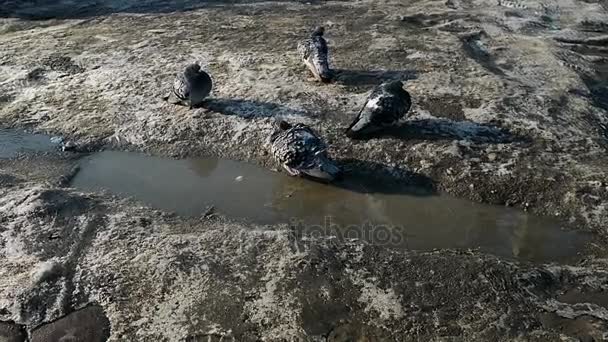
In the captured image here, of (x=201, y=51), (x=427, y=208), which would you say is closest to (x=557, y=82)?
(x=427, y=208)

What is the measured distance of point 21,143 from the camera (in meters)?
6.17

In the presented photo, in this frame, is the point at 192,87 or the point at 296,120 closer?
the point at 296,120

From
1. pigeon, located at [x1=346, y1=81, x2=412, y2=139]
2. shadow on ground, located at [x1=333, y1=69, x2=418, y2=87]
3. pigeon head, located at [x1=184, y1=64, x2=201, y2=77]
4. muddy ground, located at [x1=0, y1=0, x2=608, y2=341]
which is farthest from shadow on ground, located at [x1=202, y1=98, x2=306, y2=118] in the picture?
shadow on ground, located at [x1=333, y1=69, x2=418, y2=87]

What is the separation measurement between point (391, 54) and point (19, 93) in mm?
4583

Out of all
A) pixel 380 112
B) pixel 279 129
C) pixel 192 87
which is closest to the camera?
pixel 279 129

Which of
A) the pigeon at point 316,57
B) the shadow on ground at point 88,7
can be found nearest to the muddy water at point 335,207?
the pigeon at point 316,57

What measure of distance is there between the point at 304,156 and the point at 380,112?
3.30 feet

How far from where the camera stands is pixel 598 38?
8.91 metres

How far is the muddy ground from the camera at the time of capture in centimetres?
395

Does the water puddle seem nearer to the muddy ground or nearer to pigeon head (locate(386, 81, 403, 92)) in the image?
the muddy ground

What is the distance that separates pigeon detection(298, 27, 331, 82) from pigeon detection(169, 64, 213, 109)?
4.32 ft

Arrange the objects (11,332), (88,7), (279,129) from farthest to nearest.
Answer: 1. (88,7)
2. (279,129)
3. (11,332)

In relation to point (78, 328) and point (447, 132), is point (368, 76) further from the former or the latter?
point (78, 328)

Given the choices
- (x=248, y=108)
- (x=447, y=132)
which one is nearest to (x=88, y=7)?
(x=248, y=108)
